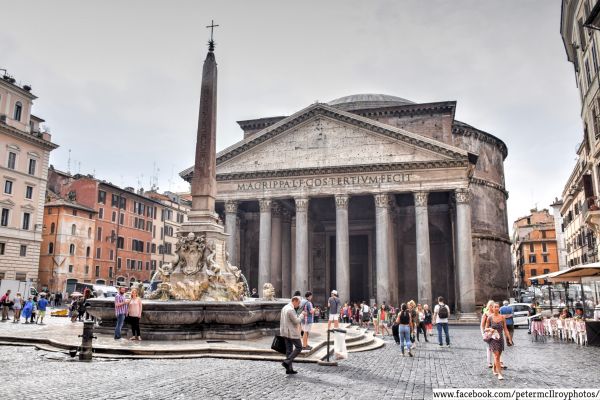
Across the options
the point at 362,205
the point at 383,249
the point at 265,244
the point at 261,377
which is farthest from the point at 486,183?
the point at 261,377


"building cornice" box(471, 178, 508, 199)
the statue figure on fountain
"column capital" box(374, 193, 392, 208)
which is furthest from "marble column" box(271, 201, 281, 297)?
the statue figure on fountain

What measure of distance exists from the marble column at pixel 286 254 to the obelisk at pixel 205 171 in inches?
737

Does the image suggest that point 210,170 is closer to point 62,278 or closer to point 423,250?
point 423,250

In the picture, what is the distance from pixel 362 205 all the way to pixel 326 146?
23.1 feet

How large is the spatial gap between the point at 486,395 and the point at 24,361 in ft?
22.1

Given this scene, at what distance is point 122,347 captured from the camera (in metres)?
8.27

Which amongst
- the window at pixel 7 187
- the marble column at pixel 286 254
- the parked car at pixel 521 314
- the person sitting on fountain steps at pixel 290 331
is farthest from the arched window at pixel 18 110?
the parked car at pixel 521 314

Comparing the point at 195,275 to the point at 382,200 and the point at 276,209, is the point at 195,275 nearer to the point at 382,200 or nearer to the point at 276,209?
the point at 382,200

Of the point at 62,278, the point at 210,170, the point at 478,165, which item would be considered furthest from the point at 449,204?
the point at 62,278

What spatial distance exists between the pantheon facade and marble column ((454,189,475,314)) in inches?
2.1

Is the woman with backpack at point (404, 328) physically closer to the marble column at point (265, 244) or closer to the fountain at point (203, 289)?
the fountain at point (203, 289)

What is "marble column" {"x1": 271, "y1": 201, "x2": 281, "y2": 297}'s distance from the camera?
28.0 m

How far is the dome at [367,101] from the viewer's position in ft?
127

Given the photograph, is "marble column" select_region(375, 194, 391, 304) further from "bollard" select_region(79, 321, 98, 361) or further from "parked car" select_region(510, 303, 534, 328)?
"bollard" select_region(79, 321, 98, 361)
